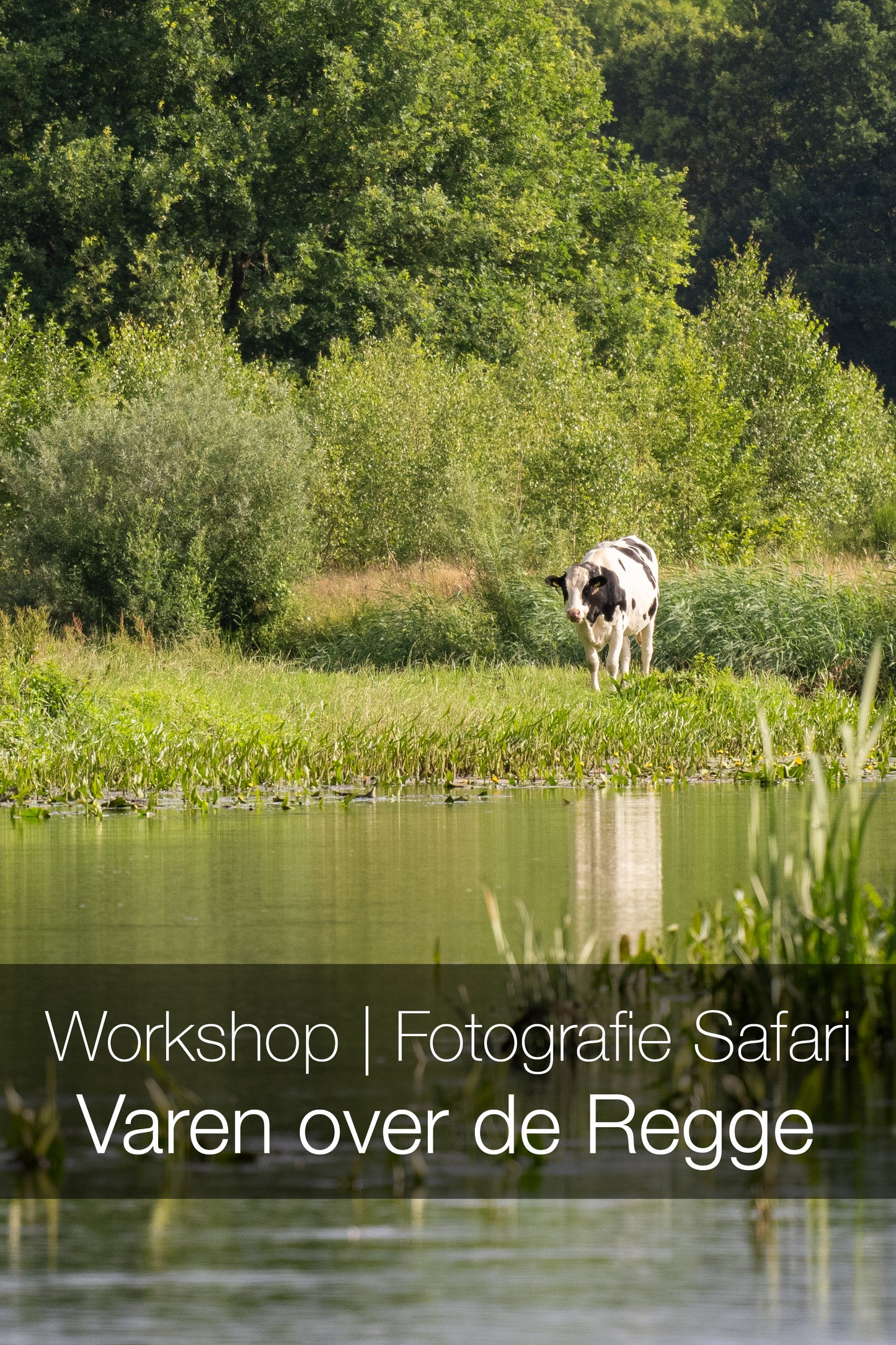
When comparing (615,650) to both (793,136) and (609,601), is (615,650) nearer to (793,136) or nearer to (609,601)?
(609,601)

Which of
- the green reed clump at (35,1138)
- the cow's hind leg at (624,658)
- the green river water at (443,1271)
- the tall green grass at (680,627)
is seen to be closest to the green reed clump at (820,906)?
the green river water at (443,1271)

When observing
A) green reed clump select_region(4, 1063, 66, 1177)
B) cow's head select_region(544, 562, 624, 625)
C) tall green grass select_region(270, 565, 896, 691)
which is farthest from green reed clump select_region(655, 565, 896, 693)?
green reed clump select_region(4, 1063, 66, 1177)

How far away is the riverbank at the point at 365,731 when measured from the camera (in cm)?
1811

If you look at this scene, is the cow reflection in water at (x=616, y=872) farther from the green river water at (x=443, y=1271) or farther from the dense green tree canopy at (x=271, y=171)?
the dense green tree canopy at (x=271, y=171)

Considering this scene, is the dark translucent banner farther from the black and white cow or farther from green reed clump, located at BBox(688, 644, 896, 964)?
the black and white cow

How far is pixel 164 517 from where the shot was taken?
1294 inches

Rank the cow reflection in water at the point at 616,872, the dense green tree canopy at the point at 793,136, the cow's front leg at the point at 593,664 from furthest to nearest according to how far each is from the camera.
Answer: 1. the dense green tree canopy at the point at 793,136
2. the cow's front leg at the point at 593,664
3. the cow reflection in water at the point at 616,872

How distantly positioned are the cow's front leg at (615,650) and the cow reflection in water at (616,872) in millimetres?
7753

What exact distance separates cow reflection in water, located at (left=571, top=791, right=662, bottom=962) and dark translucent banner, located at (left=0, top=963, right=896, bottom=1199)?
71cm

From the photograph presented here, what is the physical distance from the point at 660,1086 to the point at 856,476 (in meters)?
42.5

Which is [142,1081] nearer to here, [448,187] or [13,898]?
[13,898]

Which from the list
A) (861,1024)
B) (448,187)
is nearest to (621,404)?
(448,187)

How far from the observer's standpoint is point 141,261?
151ft

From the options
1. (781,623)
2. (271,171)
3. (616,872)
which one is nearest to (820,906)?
(616,872)
